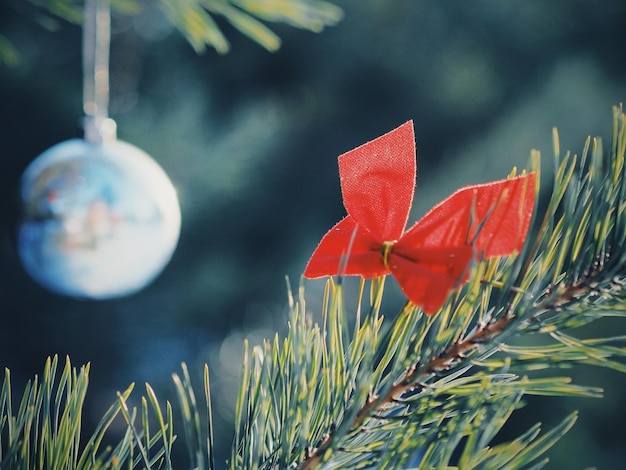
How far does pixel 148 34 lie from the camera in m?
0.99

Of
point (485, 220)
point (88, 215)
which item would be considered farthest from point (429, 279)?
point (88, 215)

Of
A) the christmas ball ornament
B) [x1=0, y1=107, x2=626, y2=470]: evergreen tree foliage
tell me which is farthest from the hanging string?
[x1=0, y1=107, x2=626, y2=470]: evergreen tree foliage

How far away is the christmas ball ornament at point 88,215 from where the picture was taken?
0.51 m

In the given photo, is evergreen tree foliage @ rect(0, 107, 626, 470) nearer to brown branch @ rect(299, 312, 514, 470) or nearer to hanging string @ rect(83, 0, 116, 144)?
brown branch @ rect(299, 312, 514, 470)

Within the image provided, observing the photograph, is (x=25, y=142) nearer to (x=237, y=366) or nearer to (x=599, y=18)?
(x=237, y=366)

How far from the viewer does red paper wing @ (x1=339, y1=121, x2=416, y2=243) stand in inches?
10.5

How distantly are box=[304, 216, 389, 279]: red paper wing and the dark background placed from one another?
2.26 feet

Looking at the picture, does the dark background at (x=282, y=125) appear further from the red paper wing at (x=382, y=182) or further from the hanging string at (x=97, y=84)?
the red paper wing at (x=382, y=182)

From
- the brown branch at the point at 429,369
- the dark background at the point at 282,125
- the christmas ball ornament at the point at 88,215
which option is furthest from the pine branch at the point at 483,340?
the dark background at the point at 282,125

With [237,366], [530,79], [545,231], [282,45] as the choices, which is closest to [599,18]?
[530,79]

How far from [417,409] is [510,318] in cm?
4

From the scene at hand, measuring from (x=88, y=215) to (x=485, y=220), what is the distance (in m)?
0.36

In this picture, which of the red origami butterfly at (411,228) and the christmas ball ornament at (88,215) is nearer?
the red origami butterfly at (411,228)

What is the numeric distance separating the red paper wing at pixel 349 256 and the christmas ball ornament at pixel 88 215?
0.28m
